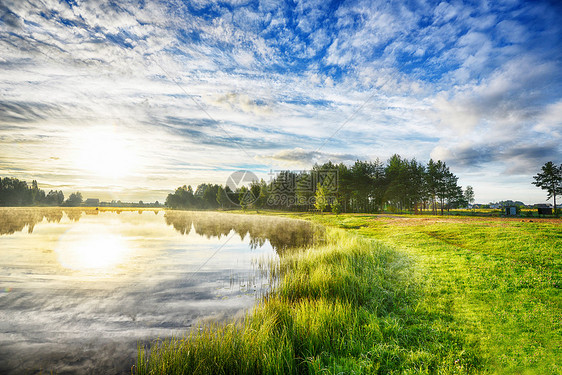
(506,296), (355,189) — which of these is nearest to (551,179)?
(355,189)

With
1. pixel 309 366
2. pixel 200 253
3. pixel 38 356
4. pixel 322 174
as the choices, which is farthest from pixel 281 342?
pixel 322 174

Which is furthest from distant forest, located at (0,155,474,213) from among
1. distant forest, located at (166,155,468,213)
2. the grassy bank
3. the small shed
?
the grassy bank

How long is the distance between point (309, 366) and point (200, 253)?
59.4 ft

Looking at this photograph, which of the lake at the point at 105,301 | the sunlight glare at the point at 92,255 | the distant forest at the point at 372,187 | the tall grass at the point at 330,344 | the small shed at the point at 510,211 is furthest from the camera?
the distant forest at the point at 372,187

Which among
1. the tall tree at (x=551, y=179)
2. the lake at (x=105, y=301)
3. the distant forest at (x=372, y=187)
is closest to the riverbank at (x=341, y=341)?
the lake at (x=105, y=301)

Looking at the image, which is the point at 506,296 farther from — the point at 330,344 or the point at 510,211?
the point at 510,211

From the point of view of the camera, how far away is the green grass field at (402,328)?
5.79 m

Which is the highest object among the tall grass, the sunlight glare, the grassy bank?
the grassy bank

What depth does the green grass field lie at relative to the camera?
19.0 ft

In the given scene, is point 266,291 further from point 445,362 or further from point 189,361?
point 445,362

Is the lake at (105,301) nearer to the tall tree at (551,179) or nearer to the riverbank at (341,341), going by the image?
the riverbank at (341,341)

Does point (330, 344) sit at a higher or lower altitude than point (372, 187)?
lower

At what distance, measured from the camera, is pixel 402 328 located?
24.5ft

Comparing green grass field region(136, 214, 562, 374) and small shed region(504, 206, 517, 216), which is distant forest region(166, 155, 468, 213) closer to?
small shed region(504, 206, 517, 216)
